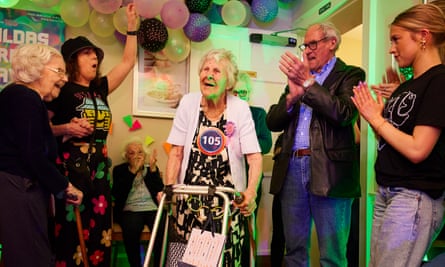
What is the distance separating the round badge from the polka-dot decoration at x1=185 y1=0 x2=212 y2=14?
198 cm

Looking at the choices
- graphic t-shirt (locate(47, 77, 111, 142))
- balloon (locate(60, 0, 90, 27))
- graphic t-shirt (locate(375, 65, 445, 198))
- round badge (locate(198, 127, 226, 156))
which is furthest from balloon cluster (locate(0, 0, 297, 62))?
graphic t-shirt (locate(375, 65, 445, 198))

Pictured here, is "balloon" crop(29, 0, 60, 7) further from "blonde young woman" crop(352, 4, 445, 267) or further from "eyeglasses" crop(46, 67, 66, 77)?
"blonde young woman" crop(352, 4, 445, 267)

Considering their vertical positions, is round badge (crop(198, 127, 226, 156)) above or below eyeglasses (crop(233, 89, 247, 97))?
below

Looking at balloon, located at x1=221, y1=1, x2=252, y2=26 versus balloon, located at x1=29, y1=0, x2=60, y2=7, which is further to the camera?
balloon, located at x1=221, y1=1, x2=252, y2=26

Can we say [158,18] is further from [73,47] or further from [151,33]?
[73,47]

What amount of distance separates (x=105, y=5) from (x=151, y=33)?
0.43 meters

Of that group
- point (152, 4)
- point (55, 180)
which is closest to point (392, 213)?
point (55, 180)

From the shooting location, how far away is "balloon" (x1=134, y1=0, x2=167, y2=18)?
11.1 ft

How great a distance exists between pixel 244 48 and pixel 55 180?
9.17 ft

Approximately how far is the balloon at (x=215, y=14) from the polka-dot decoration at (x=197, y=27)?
430mm

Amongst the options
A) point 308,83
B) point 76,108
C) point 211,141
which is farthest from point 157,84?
point 308,83

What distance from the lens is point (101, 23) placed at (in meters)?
3.57

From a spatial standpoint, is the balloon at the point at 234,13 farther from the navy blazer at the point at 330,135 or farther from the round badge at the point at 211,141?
the round badge at the point at 211,141

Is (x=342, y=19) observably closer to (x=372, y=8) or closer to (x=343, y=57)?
(x=372, y=8)
